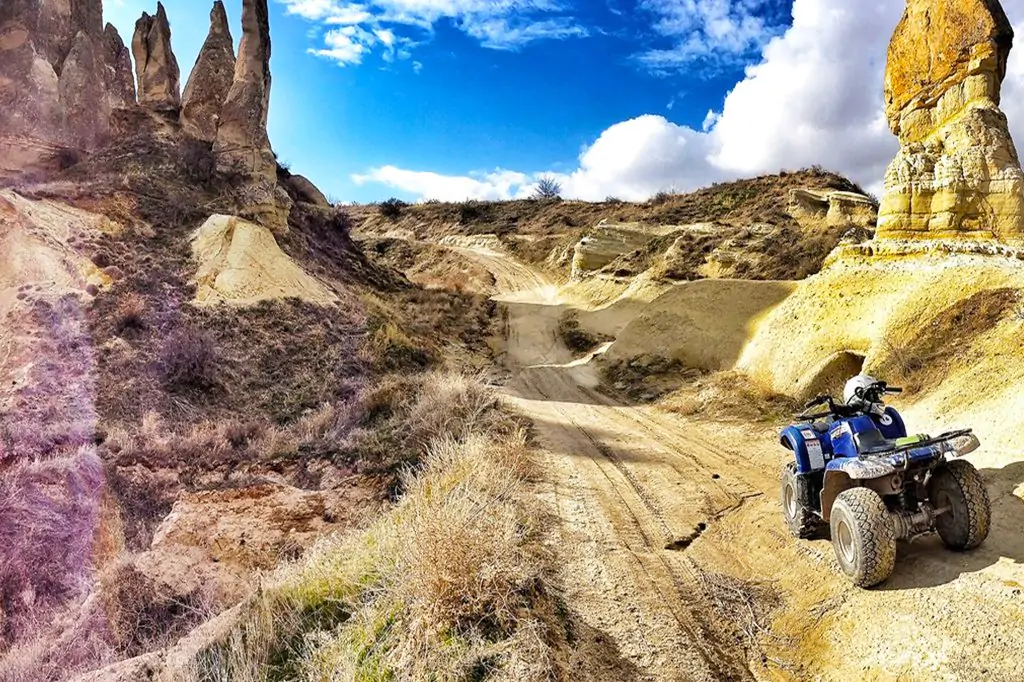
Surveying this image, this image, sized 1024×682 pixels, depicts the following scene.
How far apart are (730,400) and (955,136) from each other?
7150mm

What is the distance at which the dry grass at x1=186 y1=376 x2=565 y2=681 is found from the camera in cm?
386

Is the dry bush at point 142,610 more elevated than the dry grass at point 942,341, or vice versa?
the dry grass at point 942,341

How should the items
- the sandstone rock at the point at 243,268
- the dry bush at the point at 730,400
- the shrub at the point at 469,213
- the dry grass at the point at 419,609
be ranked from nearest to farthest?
the dry grass at the point at 419,609, the dry bush at the point at 730,400, the sandstone rock at the point at 243,268, the shrub at the point at 469,213

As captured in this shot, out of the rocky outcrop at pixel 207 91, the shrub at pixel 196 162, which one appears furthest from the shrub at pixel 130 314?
the rocky outcrop at pixel 207 91

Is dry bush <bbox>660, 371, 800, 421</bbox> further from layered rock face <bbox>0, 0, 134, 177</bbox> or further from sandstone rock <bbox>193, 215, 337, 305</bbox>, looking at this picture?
layered rock face <bbox>0, 0, 134, 177</bbox>

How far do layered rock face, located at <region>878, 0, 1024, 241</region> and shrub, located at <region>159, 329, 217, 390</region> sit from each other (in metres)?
17.0

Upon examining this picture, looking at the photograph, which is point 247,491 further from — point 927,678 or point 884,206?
point 884,206

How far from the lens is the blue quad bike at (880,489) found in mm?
4621

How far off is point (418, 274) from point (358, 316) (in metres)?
22.4

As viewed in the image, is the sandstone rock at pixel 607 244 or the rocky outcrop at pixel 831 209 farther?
the sandstone rock at pixel 607 244

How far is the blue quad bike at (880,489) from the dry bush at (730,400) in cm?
550

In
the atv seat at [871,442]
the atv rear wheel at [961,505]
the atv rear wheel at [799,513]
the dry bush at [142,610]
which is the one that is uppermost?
the atv seat at [871,442]

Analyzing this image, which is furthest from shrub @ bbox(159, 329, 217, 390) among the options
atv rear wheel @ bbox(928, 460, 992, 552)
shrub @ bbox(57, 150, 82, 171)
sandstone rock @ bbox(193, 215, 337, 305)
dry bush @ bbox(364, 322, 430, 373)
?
atv rear wheel @ bbox(928, 460, 992, 552)

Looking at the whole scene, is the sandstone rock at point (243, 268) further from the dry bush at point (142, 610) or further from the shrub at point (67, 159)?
the dry bush at point (142, 610)
